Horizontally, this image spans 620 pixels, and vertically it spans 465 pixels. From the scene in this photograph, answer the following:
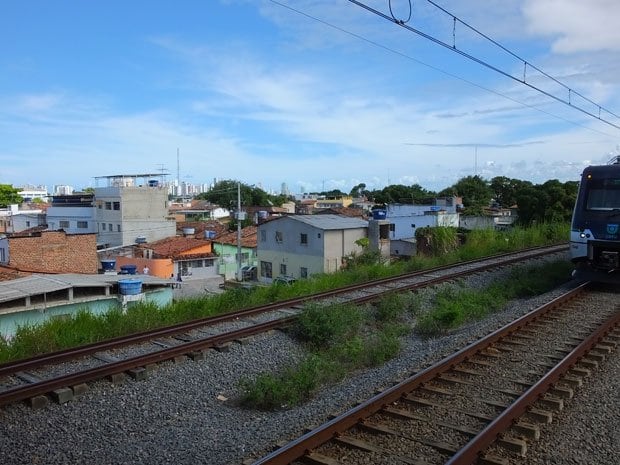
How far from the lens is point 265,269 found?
134 feet

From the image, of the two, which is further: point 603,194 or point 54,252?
point 54,252

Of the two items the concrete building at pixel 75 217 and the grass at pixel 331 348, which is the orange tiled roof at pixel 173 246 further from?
the grass at pixel 331 348

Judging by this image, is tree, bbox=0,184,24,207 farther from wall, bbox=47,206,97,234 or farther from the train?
the train

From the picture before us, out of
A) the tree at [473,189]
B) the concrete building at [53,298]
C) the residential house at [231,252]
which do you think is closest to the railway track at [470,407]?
the concrete building at [53,298]

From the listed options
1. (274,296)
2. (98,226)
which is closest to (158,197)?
(98,226)

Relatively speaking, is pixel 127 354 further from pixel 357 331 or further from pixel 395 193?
pixel 395 193

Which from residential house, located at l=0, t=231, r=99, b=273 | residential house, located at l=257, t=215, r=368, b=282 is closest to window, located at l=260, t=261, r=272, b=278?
residential house, located at l=257, t=215, r=368, b=282

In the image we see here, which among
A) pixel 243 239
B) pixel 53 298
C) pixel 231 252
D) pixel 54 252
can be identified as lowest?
pixel 231 252

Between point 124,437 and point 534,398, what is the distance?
4358mm

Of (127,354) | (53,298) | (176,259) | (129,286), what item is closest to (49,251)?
(176,259)

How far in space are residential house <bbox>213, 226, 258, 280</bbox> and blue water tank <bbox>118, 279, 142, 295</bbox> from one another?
2826 centimetres

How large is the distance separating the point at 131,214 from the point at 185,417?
54.2 m

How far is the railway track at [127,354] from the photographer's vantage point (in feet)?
20.8

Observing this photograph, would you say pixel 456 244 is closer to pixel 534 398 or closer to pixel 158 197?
pixel 534 398
